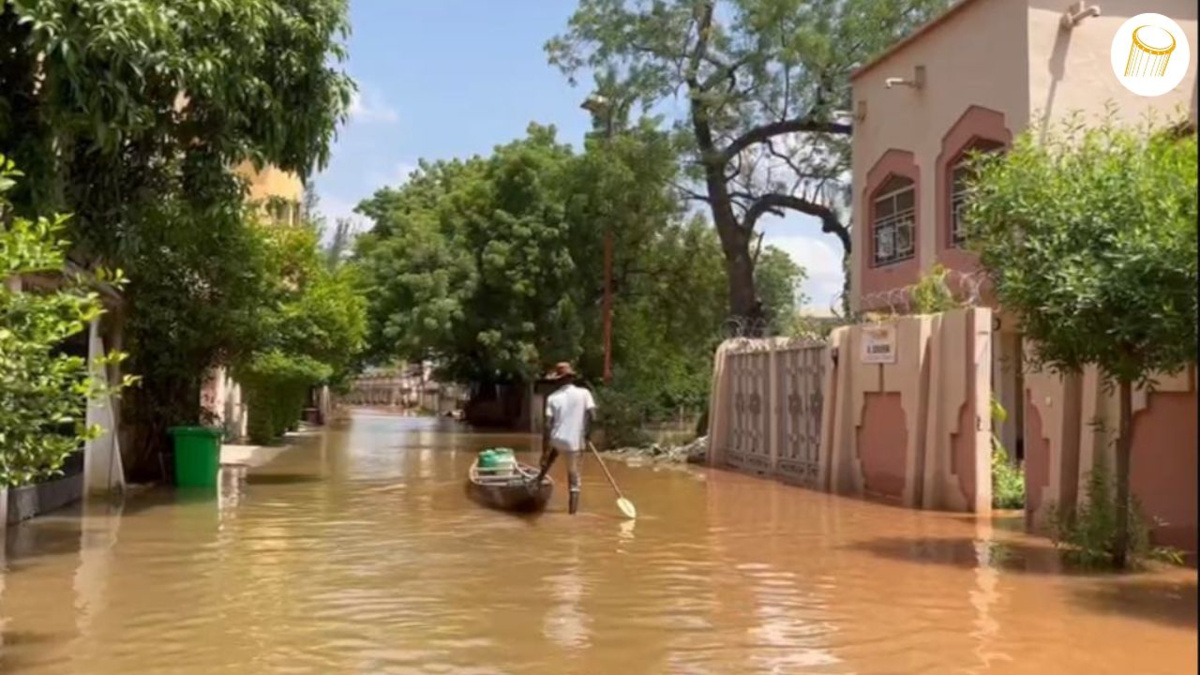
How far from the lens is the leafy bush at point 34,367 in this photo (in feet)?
22.3

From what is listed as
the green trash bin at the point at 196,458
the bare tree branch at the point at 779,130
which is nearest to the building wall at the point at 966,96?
the bare tree branch at the point at 779,130

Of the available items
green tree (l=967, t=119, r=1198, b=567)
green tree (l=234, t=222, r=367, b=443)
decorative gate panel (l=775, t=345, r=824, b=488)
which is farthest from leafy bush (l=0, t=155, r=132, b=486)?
decorative gate panel (l=775, t=345, r=824, b=488)

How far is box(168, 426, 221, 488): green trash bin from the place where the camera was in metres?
19.0

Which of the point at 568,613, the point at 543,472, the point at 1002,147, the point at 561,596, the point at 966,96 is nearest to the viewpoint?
the point at 568,613

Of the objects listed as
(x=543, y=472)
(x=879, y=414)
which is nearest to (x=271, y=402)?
(x=543, y=472)

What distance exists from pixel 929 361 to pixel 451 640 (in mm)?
10235

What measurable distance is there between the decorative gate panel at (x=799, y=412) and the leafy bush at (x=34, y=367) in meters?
14.8

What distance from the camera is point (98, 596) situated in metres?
9.82

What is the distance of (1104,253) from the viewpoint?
10.1 m

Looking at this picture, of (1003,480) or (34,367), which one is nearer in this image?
(34,367)

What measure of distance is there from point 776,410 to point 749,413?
64.1 inches

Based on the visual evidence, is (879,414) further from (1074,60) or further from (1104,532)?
(1104,532)

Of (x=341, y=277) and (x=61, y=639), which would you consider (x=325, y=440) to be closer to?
(x=341, y=277)

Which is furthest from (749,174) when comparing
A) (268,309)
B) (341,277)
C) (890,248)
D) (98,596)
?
(98,596)
